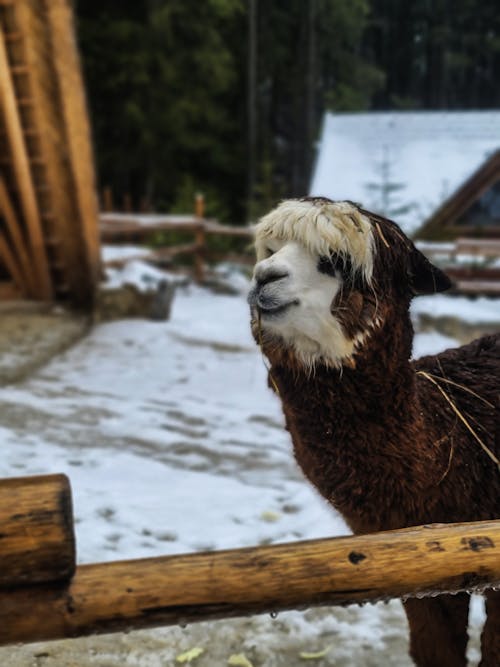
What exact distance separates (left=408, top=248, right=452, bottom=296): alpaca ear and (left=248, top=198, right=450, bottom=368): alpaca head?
0.25ft

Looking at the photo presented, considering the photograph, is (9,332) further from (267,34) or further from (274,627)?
(267,34)

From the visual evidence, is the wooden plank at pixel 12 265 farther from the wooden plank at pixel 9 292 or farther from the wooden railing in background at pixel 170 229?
the wooden railing in background at pixel 170 229

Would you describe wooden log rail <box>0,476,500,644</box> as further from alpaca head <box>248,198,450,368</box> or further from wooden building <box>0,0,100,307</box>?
wooden building <box>0,0,100,307</box>

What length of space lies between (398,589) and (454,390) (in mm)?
893

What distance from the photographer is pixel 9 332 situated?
7.05 m

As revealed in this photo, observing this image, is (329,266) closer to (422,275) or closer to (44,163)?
(422,275)

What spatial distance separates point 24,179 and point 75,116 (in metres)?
0.91

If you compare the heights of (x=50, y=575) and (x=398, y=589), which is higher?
(x=50, y=575)

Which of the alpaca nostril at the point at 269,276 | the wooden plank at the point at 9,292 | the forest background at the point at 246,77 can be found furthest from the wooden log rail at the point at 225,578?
the forest background at the point at 246,77

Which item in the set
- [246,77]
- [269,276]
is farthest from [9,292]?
[246,77]

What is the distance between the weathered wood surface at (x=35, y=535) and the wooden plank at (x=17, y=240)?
21.1 feet

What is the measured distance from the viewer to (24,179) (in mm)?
6859

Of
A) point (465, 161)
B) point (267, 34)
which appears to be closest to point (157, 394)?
point (465, 161)

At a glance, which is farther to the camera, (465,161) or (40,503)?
(465,161)
